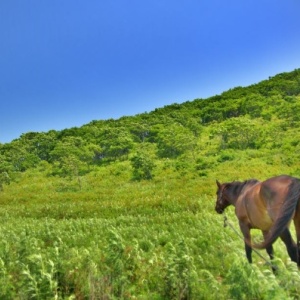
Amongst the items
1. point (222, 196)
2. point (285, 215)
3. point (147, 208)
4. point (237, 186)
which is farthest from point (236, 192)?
point (147, 208)

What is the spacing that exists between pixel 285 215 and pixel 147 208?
16.8 metres

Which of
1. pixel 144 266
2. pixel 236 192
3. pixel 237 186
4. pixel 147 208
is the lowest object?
pixel 147 208

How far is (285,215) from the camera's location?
580cm

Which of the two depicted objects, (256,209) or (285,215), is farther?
(256,209)

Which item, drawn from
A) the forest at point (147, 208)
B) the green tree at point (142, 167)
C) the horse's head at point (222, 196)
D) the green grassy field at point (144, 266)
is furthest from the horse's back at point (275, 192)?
the green tree at point (142, 167)

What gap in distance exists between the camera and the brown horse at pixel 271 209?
580cm

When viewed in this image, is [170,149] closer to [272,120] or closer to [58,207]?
[272,120]

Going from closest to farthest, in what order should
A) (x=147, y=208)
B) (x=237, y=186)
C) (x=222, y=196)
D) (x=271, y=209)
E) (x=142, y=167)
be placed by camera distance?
(x=271, y=209), (x=237, y=186), (x=222, y=196), (x=147, y=208), (x=142, y=167)

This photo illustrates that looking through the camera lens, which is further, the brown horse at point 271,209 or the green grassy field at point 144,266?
the brown horse at point 271,209

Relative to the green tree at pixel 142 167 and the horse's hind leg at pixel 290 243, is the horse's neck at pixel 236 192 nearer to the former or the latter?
the horse's hind leg at pixel 290 243

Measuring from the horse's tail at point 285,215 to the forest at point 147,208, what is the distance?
52cm

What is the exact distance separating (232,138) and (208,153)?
202 inches

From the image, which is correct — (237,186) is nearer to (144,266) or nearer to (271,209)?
(271,209)

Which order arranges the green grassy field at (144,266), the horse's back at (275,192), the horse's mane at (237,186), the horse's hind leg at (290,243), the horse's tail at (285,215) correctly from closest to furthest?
the green grassy field at (144,266), the horse's tail at (285,215), the horse's back at (275,192), the horse's hind leg at (290,243), the horse's mane at (237,186)
